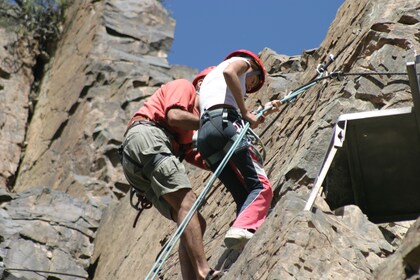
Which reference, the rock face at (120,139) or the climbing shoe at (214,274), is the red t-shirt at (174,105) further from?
the climbing shoe at (214,274)

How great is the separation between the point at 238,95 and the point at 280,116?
5.72ft

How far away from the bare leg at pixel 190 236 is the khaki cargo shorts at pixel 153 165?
0.07 metres

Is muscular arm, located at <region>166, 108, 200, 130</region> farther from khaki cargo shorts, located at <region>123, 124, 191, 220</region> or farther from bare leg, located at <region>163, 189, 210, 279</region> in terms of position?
bare leg, located at <region>163, 189, 210, 279</region>

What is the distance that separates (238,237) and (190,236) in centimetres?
45

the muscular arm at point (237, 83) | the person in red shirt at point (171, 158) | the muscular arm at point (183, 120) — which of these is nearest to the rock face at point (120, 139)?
the person in red shirt at point (171, 158)

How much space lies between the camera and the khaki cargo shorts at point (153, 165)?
7.20m

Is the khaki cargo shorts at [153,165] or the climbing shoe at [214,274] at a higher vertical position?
the khaki cargo shorts at [153,165]

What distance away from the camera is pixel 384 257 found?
6.03m

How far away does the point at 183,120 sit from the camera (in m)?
7.37

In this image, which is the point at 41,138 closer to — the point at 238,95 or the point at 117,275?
the point at 117,275

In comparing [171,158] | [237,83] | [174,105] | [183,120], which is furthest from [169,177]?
[237,83]

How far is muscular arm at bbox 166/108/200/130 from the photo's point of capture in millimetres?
7359

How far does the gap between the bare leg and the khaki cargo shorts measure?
0.22 feet

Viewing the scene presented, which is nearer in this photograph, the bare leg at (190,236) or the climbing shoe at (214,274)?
the climbing shoe at (214,274)
